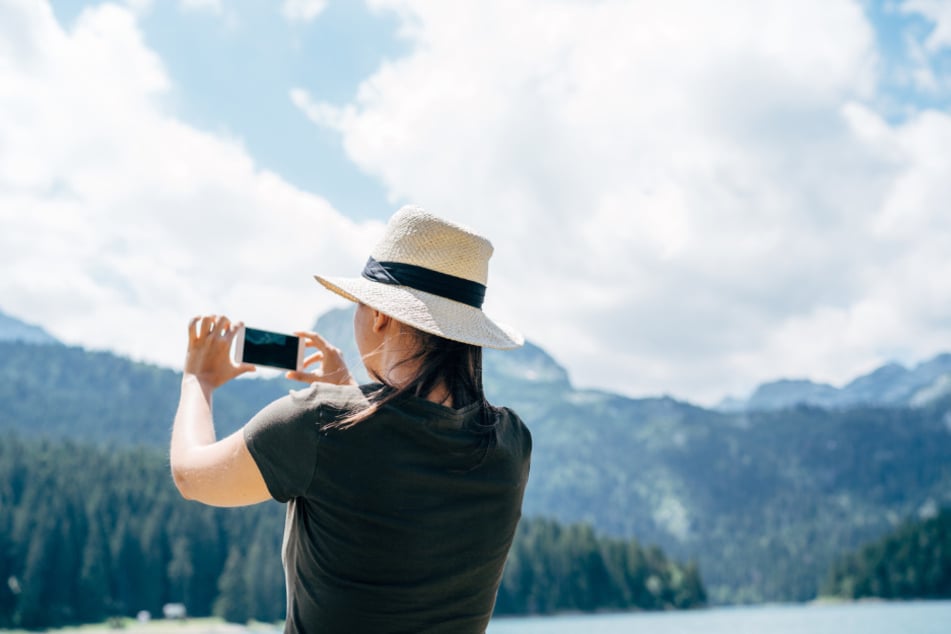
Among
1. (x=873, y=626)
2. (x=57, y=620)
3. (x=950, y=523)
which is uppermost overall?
(x=950, y=523)

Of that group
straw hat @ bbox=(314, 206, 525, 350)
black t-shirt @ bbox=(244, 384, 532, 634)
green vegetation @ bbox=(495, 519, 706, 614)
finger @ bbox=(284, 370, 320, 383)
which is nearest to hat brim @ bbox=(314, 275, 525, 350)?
straw hat @ bbox=(314, 206, 525, 350)

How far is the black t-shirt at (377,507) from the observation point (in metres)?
1.97

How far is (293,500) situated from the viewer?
2.06 metres

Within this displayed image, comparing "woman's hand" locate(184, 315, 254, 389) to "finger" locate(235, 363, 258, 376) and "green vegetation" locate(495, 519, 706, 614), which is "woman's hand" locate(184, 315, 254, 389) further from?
"green vegetation" locate(495, 519, 706, 614)

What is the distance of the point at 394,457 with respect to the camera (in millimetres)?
2020

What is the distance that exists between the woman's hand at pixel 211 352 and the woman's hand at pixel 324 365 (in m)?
0.32

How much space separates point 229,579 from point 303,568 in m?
94.2

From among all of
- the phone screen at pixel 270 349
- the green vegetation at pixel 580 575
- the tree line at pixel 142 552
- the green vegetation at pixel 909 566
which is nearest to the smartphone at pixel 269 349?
the phone screen at pixel 270 349

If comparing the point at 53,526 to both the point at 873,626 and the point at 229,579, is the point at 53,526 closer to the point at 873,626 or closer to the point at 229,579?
the point at 229,579

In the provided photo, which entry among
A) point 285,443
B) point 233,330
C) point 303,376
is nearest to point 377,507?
point 285,443

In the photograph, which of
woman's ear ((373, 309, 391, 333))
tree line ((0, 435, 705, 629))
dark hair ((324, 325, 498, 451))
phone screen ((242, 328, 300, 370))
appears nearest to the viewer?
dark hair ((324, 325, 498, 451))

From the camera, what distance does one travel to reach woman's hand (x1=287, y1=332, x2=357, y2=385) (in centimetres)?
277

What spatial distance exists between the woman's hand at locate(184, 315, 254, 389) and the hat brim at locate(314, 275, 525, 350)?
32 cm

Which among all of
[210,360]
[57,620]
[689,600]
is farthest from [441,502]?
[689,600]
